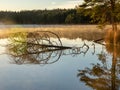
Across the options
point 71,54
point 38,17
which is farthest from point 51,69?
point 38,17

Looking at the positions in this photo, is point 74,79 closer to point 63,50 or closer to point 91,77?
point 91,77

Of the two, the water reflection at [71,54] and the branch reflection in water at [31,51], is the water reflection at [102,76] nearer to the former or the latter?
the water reflection at [71,54]

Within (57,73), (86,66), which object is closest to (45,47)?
(86,66)

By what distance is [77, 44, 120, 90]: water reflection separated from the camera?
16.7 meters

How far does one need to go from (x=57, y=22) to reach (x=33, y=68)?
97.2 m

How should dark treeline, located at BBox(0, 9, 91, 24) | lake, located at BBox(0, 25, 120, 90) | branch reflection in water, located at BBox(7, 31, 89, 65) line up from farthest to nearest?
1. dark treeline, located at BBox(0, 9, 91, 24)
2. branch reflection in water, located at BBox(7, 31, 89, 65)
3. lake, located at BBox(0, 25, 120, 90)

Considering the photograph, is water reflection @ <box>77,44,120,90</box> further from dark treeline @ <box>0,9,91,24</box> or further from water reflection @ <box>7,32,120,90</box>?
dark treeline @ <box>0,9,91,24</box>

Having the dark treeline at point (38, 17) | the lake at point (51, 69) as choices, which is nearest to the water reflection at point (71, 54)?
the lake at point (51, 69)

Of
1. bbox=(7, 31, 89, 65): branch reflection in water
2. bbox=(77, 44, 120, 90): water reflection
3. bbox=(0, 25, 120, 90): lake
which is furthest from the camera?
bbox=(7, 31, 89, 65): branch reflection in water

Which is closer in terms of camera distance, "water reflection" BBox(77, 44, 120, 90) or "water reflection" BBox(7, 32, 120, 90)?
"water reflection" BBox(77, 44, 120, 90)

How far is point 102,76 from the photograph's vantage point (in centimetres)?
1930

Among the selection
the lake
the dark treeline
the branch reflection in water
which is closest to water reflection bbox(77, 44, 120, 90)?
the lake

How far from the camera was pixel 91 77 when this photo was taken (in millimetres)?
19266

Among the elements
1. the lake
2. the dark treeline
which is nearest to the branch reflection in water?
the lake
